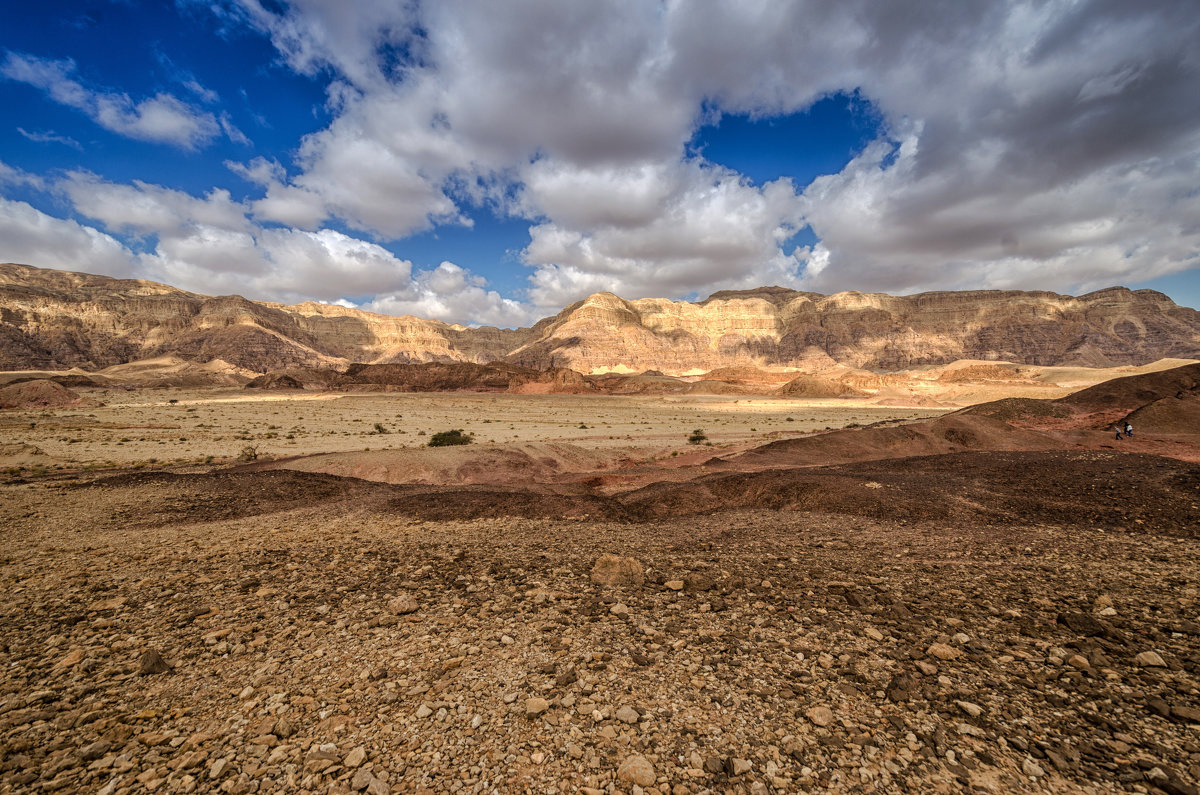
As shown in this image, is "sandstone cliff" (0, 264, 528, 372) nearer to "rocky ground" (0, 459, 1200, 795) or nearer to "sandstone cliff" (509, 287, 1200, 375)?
"sandstone cliff" (509, 287, 1200, 375)

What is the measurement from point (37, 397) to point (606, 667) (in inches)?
3266

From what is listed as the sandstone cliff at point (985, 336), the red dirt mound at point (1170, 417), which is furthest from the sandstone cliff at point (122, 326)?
the red dirt mound at point (1170, 417)

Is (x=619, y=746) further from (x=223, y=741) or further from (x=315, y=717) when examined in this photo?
(x=223, y=741)

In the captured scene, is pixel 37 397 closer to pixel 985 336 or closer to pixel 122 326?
pixel 122 326

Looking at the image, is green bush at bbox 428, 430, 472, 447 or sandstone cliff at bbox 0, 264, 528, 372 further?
sandstone cliff at bbox 0, 264, 528, 372

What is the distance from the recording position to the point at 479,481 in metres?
19.2

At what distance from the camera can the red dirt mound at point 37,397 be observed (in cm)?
5353

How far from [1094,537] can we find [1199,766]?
697 cm

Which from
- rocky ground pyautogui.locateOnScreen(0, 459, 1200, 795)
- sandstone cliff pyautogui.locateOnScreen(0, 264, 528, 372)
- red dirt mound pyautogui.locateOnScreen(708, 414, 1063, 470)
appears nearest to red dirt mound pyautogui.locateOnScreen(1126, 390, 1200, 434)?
red dirt mound pyautogui.locateOnScreen(708, 414, 1063, 470)

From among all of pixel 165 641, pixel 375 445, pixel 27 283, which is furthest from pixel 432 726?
pixel 27 283

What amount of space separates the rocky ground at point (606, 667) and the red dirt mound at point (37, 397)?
234 ft

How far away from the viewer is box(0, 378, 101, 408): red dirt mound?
5353 cm

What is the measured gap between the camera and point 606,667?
171 inches

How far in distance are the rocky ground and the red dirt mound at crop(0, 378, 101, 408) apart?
234 feet
